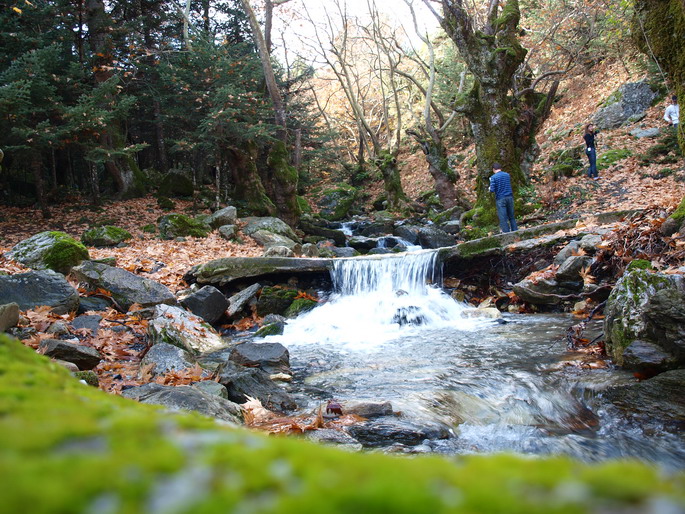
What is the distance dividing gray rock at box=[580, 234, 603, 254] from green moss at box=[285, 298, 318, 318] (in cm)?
570

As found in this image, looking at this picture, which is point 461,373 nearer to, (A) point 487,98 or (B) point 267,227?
(B) point 267,227

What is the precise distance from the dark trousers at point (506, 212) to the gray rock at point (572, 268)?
165 inches

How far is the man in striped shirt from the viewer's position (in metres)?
11.9

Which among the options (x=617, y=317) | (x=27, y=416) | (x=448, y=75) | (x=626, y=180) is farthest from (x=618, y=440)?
(x=448, y=75)

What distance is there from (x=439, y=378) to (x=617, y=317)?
2.20 m

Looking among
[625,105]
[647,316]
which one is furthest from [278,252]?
[625,105]

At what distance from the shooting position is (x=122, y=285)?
26.1ft

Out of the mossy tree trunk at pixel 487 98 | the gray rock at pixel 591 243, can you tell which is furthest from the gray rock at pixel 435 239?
the gray rock at pixel 591 243

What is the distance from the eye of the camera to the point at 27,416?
0.81 metres

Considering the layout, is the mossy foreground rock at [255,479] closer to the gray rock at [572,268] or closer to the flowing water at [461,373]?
the flowing water at [461,373]

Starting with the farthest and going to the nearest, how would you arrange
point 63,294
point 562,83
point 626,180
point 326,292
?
point 562,83
point 626,180
point 326,292
point 63,294

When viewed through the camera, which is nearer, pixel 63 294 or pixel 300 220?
pixel 63 294

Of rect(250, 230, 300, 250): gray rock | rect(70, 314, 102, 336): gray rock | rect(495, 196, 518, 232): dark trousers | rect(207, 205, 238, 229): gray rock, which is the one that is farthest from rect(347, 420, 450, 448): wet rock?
rect(207, 205, 238, 229): gray rock

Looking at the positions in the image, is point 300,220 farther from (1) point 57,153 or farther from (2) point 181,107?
(1) point 57,153
